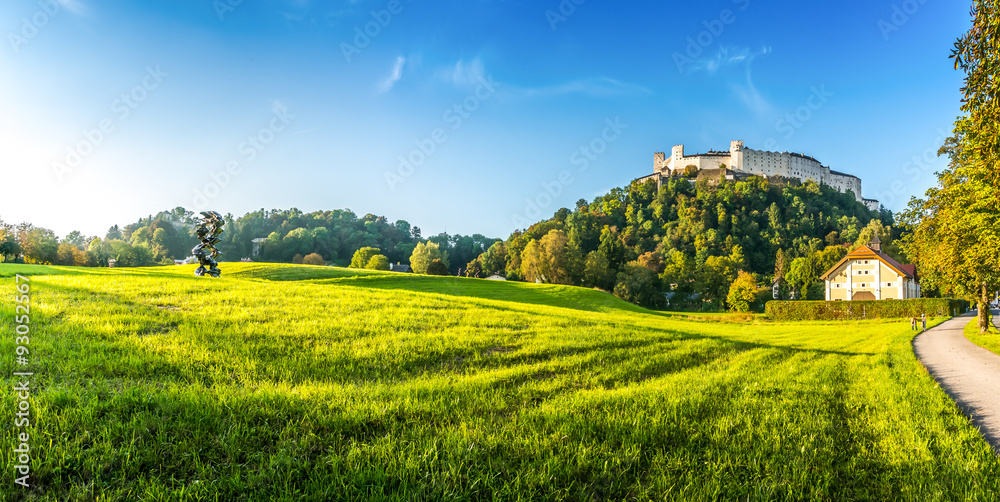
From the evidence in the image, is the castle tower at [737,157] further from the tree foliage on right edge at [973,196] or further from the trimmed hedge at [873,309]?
the tree foliage on right edge at [973,196]

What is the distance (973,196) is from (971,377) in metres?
8.44

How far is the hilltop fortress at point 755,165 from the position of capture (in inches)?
6235

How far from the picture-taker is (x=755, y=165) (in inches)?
6275

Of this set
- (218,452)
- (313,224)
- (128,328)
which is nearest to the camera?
(218,452)

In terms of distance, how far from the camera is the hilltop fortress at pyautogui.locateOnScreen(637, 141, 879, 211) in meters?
158

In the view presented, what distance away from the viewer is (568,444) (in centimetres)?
427

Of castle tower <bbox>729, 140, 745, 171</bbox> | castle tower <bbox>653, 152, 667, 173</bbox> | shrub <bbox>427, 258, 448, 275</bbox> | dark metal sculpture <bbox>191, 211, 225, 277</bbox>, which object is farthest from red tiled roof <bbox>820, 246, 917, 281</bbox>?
castle tower <bbox>653, 152, 667, 173</bbox>

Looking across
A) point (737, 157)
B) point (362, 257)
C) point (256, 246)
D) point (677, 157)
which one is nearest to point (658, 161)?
point (677, 157)

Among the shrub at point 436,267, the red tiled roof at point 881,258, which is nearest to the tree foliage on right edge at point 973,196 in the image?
the red tiled roof at point 881,258

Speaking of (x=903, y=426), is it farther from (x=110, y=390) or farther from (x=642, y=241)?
(x=642, y=241)

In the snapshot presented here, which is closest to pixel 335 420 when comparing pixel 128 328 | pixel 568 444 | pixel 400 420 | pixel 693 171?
pixel 400 420

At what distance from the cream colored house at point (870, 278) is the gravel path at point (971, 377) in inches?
2279

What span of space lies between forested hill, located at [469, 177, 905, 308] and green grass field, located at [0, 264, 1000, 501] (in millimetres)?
65595

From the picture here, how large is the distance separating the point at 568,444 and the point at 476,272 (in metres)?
99.7
